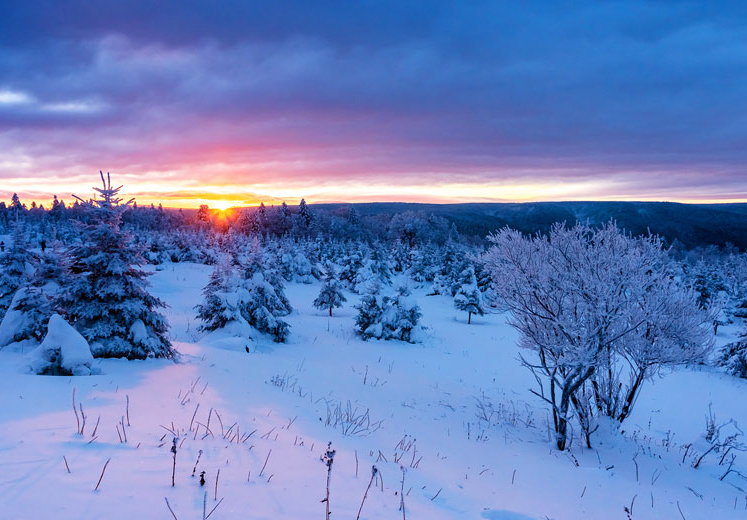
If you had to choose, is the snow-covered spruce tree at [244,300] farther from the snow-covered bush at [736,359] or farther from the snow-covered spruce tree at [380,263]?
the snow-covered spruce tree at [380,263]

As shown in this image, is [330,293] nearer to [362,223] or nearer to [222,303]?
[222,303]

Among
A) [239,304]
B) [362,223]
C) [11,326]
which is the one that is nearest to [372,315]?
[239,304]

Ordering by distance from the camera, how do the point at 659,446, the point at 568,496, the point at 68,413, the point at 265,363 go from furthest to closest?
the point at 265,363
the point at 659,446
the point at 568,496
the point at 68,413

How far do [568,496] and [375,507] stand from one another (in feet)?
11.2

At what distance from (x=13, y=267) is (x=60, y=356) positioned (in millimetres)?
10787

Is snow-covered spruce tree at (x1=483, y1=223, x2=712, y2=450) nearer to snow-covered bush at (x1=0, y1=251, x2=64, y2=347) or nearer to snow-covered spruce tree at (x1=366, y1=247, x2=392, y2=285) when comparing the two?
snow-covered bush at (x1=0, y1=251, x2=64, y2=347)

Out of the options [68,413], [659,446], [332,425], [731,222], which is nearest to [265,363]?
[332,425]

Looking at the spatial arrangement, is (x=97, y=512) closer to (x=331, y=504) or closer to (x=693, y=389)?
(x=331, y=504)

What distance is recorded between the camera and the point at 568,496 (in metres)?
5.20

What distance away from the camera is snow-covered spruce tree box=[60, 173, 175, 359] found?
861cm

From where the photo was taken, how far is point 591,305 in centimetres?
741

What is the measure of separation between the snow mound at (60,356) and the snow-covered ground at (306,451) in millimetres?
285

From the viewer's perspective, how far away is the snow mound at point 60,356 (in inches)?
258

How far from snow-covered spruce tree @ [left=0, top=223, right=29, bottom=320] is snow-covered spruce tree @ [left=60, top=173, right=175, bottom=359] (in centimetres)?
664
